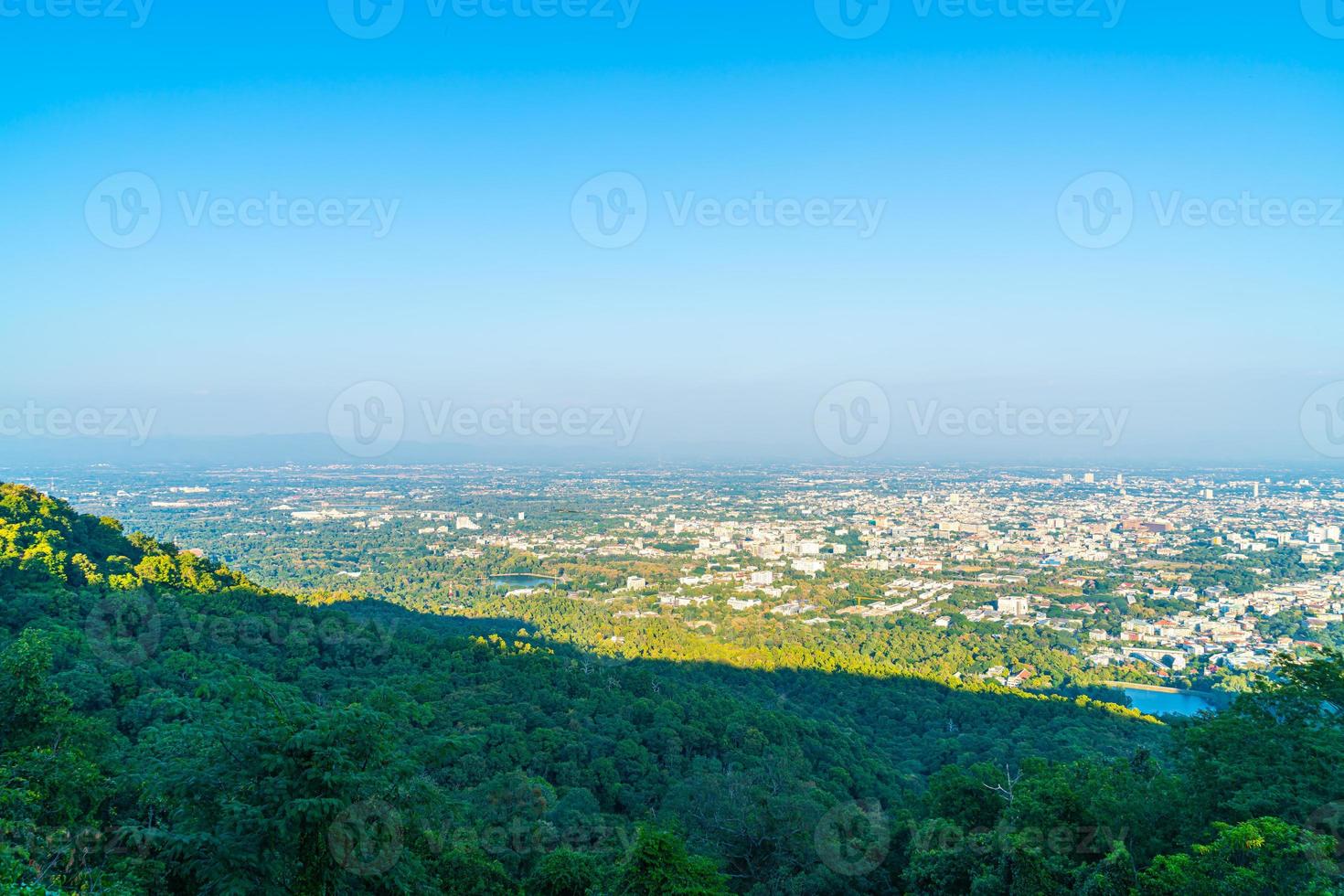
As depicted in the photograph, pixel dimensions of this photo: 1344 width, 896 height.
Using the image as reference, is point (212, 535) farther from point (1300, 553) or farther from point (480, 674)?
point (1300, 553)

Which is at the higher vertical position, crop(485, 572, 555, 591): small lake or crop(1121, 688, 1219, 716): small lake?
crop(485, 572, 555, 591): small lake

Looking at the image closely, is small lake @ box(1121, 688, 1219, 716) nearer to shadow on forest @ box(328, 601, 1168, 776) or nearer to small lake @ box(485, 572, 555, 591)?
shadow on forest @ box(328, 601, 1168, 776)

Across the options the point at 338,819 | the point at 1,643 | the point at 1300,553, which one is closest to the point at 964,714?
the point at 338,819

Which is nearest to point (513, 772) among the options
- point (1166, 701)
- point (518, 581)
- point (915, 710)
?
point (915, 710)

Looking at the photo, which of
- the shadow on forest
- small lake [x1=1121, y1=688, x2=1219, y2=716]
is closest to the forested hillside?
the shadow on forest

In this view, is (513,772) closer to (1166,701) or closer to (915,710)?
(915,710)

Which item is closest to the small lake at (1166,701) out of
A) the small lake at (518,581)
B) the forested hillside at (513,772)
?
the forested hillside at (513,772)
